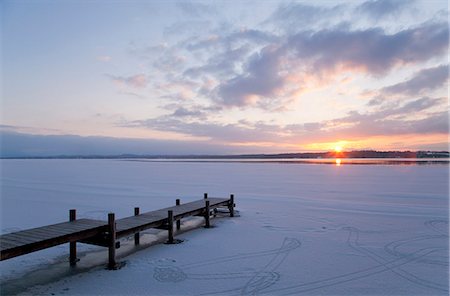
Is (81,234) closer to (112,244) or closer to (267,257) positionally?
(112,244)

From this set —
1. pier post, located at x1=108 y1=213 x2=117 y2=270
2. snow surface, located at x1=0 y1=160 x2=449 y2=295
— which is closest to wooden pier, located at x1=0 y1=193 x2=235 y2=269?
pier post, located at x1=108 y1=213 x2=117 y2=270

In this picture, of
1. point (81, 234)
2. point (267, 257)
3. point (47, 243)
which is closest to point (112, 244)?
point (81, 234)

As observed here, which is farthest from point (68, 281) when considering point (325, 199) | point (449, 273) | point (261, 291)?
point (325, 199)

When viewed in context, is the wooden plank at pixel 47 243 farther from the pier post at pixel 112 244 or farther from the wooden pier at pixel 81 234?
the pier post at pixel 112 244

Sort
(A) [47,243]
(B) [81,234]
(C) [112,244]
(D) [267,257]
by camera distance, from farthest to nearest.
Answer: (D) [267,257] < (C) [112,244] < (B) [81,234] < (A) [47,243]

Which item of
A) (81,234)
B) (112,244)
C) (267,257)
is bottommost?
(267,257)

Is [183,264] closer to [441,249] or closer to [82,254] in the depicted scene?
[82,254]

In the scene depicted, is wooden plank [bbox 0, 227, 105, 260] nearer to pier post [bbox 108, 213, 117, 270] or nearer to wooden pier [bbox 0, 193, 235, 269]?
wooden pier [bbox 0, 193, 235, 269]

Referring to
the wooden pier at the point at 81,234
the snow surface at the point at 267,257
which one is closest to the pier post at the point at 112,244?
the wooden pier at the point at 81,234

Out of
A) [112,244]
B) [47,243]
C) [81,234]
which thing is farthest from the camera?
[112,244]

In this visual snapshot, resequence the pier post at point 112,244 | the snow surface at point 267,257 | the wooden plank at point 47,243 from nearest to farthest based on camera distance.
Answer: the wooden plank at point 47,243
the snow surface at point 267,257
the pier post at point 112,244

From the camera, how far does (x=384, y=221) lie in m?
11.0

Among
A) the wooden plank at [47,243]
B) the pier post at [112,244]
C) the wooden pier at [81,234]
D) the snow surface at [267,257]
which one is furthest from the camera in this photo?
the pier post at [112,244]

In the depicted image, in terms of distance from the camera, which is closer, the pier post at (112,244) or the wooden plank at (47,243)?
the wooden plank at (47,243)
